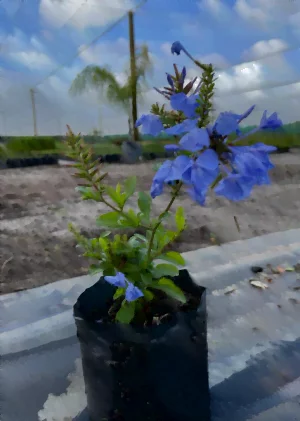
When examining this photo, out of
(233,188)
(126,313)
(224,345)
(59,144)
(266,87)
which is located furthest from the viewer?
(266,87)

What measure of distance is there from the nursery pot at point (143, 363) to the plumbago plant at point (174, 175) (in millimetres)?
19

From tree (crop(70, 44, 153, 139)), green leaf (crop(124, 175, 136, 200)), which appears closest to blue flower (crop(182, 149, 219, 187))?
green leaf (crop(124, 175, 136, 200))

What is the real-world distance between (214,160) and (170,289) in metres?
0.16

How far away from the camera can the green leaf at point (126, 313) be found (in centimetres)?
40

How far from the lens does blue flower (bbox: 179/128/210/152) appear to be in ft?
1.02

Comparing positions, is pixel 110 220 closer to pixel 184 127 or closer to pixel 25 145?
pixel 184 127

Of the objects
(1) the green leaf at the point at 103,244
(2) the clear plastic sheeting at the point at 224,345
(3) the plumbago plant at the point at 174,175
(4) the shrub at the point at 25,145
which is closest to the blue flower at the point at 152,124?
(3) the plumbago plant at the point at 174,175

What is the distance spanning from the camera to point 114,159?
0.83m

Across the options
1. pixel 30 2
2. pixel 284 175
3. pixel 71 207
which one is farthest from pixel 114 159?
pixel 284 175

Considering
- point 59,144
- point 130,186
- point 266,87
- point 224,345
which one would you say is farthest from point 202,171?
point 266,87

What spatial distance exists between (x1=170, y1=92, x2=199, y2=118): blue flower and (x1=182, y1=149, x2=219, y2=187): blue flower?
51 millimetres

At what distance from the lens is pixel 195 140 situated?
0.31 meters

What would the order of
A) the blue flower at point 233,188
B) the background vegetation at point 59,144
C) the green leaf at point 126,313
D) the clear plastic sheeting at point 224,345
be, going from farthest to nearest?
the background vegetation at point 59,144 < the clear plastic sheeting at point 224,345 < the green leaf at point 126,313 < the blue flower at point 233,188

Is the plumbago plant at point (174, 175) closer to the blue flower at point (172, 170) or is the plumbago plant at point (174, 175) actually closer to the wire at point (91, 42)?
the blue flower at point (172, 170)
